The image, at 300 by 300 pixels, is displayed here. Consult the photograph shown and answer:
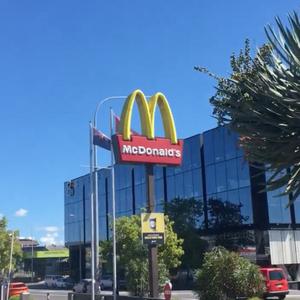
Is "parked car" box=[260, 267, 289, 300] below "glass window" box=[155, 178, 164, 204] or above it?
below

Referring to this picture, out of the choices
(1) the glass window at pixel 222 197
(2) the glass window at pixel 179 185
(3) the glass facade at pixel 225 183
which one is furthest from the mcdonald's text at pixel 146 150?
(2) the glass window at pixel 179 185

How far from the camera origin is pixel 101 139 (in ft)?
107

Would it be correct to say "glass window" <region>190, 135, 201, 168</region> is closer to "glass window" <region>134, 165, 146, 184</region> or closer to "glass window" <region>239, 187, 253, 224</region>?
"glass window" <region>239, 187, 253, 224</region>

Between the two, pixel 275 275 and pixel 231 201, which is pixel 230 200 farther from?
pixel 275 275

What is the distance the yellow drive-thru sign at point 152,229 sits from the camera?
26.6m

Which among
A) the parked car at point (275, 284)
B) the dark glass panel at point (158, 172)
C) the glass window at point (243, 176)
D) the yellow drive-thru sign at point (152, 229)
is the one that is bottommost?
the parked car at point (275, 284)

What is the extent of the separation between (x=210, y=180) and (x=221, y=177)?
6.76 ft

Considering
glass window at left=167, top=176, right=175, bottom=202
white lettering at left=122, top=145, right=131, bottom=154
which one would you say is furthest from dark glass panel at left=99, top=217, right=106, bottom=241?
white lettering at left=122, top=145, right=131, bottom=154

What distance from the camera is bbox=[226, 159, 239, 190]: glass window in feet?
182

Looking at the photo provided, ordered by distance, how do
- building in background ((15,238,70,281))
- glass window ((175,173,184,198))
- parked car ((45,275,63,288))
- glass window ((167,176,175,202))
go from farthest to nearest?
building in background ((15,238,70,281)) → parked car ((45,275,63,288)) → glass window ((167,176,175,202)) → glass window ((175,173,184,198))

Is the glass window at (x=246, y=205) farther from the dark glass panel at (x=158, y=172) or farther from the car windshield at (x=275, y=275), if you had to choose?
the car windshield at (x=275, y=275)

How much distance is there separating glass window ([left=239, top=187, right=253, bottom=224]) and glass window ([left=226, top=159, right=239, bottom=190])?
4.22ft

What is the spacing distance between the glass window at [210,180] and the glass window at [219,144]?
138 cm

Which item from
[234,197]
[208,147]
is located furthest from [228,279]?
[208,147]
